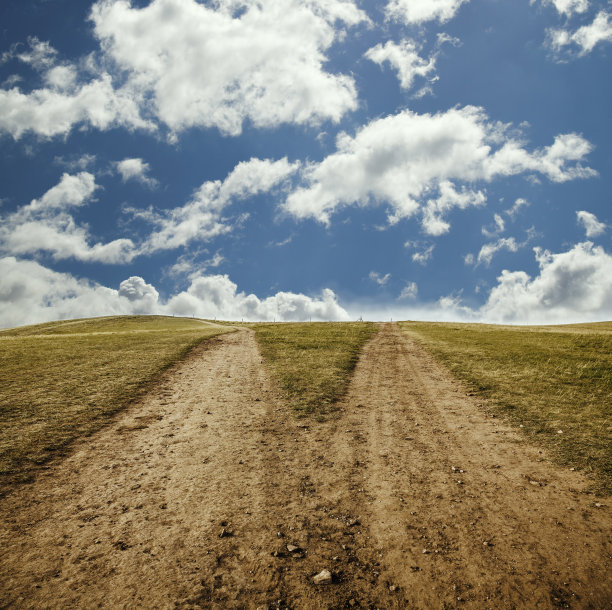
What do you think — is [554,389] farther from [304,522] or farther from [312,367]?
[304,522]

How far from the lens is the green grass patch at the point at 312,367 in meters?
16.0

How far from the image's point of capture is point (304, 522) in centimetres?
751

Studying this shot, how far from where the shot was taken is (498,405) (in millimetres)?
15477

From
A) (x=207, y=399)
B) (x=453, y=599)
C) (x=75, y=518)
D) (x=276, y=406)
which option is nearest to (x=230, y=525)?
(x=75, y=518)

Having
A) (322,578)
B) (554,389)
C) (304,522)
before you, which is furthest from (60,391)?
(554,389)

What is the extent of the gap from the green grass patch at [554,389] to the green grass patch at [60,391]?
1557cm

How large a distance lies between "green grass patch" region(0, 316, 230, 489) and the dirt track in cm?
125

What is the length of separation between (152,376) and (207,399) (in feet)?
18.2

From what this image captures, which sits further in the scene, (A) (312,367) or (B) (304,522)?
(A) (312,367)

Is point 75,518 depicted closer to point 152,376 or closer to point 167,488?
point 167,488

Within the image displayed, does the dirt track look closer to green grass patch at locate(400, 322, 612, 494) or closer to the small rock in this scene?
the small rock

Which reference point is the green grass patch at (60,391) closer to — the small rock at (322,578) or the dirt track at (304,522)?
the dirt track at (304,522)

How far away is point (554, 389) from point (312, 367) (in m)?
12.9

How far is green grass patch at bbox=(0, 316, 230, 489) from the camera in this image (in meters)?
11.1
